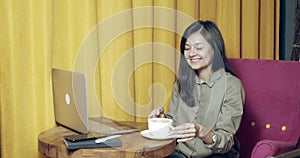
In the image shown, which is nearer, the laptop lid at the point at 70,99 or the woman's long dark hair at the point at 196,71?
the laptop lid at the point at 70,99

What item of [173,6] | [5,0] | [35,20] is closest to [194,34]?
[173,6]

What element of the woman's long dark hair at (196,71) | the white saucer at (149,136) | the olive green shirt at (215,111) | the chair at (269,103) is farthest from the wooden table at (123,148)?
the chair at (269,103)

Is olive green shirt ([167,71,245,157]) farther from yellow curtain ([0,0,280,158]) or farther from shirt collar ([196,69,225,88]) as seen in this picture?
yellow curtain ([0,0,280,158])

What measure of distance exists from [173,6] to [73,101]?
0.77 m

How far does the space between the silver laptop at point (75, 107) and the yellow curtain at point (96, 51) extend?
0.09 metres

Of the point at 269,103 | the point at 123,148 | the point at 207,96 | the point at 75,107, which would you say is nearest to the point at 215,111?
the point at 207,96

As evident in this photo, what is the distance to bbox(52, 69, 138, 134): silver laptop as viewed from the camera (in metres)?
1.60

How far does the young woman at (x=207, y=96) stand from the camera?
1.66 m

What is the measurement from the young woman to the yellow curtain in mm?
229

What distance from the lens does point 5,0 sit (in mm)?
1770

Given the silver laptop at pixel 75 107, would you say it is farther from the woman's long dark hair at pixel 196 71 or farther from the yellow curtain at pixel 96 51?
the woman's long dark hair at pixel 196 71

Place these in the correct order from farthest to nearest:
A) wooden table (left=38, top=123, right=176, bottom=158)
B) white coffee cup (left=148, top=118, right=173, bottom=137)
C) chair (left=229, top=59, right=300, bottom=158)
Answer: chair (left=229, top=59, right=300, bottom=158)
white coffee cup (left=148, top=118, right=173, bottom=137)
wooden table (left=38, top=123, right=176, bottom=158)

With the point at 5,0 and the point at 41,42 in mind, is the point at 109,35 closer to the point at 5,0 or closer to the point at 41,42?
the point at 41,42

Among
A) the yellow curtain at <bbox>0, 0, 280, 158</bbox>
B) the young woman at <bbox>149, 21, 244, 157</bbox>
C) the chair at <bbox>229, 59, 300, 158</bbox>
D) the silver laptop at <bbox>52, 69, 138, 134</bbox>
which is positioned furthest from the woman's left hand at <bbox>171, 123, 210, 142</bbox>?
the yellow curtain at <bbox>0, 0, 280, 158</bbox>
